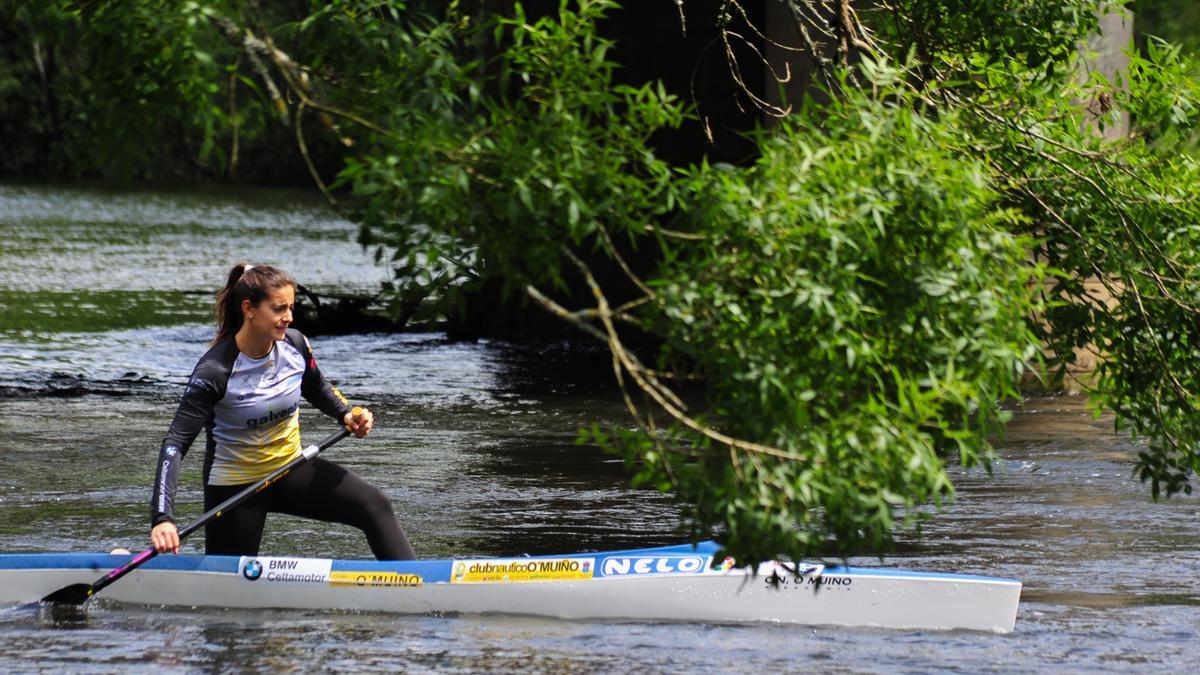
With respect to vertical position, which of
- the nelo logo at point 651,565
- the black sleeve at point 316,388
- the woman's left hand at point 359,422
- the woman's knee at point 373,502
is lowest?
the nelo logo at point 651,565

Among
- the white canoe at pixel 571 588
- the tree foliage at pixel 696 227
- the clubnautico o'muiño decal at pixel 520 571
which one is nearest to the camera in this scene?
the tree foliage at pixel 696 227

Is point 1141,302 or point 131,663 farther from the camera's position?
point 131,663

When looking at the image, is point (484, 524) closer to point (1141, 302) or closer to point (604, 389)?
point (1141, 302)

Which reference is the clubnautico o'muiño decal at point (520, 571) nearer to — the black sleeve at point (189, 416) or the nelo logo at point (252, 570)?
the nelo logo at point (252, 570)

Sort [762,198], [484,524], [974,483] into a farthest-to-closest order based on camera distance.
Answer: [974,483]
[484,524]
[762,198]

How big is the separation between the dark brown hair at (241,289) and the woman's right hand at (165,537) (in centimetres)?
77

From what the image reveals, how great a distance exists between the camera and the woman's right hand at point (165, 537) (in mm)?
7371

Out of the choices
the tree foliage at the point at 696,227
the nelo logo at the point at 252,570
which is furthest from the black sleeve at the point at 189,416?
the tree foliage at the point at 696,227

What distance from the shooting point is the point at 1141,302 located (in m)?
7.25

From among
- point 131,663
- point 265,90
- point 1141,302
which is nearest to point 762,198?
point 265,90

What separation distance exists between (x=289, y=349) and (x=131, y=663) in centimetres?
149

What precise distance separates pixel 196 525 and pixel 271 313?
114 centimetres

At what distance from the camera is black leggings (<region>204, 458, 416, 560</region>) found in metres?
7.69

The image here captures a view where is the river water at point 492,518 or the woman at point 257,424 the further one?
the river water at point 492,518
